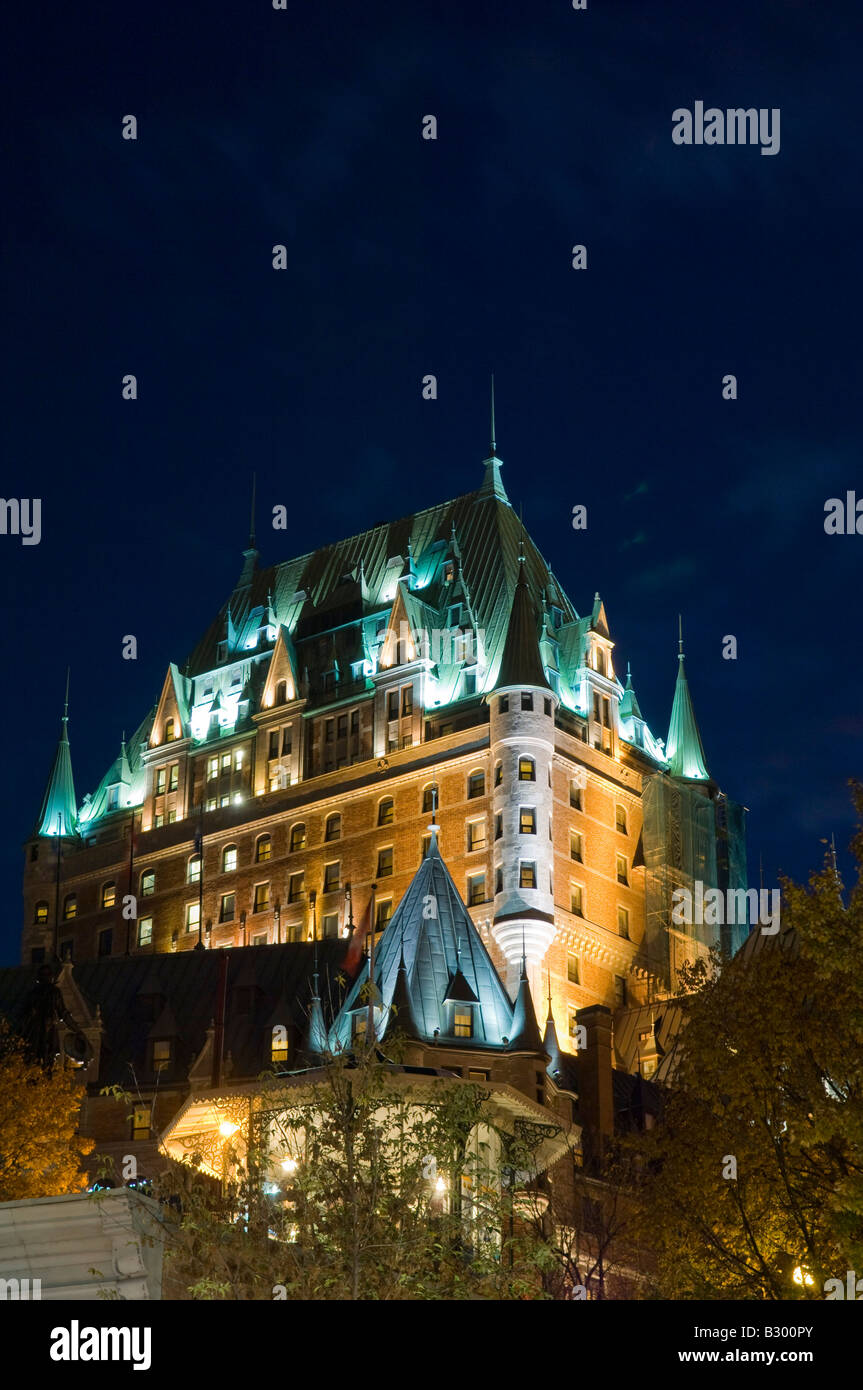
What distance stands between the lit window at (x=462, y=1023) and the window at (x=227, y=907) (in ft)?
131

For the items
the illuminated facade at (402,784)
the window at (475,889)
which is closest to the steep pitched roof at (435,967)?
the illuminated facade at (402,784)

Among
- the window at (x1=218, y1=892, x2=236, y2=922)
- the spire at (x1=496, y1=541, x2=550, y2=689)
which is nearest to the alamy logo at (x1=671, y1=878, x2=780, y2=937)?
the spire at (x1=496, y1=541, x2=550, y2=689)

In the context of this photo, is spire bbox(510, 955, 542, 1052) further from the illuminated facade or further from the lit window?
the illuminated facade

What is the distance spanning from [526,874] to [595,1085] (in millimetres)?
19062

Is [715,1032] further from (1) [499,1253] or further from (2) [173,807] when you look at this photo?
(2) [173,807]

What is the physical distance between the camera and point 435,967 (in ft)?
271

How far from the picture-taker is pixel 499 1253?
4581 centimetres

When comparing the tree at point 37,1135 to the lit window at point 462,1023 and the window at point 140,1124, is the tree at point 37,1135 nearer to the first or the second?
the window at point 140,1124

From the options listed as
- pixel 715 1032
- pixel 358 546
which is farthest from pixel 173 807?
pixel 715 1032

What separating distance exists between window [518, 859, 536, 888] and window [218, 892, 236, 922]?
19.0 meters

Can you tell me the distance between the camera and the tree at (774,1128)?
4175 cm
